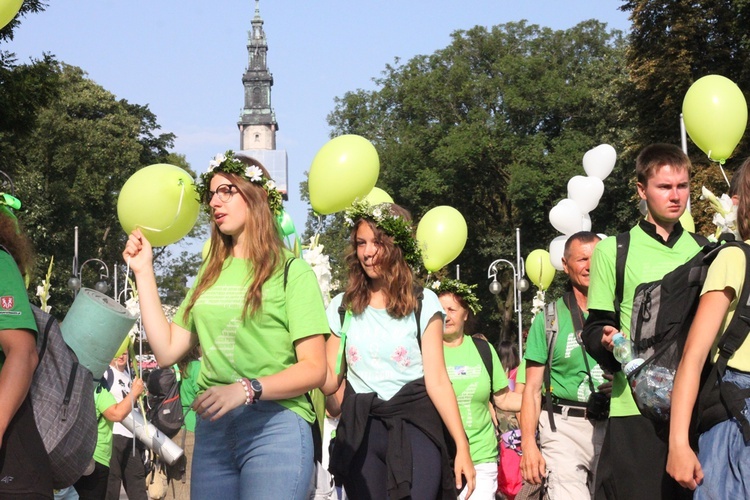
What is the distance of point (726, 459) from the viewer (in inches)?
161

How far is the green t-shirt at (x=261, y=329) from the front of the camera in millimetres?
4352

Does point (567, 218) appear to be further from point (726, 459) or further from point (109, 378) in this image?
point (726, 459)

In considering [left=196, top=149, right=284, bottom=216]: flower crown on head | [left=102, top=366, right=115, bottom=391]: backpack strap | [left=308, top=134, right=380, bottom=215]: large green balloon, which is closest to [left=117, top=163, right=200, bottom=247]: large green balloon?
[left=196, top=149, right=284, bottom=216]: flower crown on head

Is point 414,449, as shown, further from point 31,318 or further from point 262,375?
point 31,318

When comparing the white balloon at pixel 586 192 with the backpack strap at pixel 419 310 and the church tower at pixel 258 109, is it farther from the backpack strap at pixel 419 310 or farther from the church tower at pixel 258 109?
the church tower at pixel 258 109

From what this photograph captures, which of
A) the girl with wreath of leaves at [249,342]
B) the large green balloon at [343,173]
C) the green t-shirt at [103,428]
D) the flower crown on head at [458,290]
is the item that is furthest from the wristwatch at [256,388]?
the green t-shirt at [103,428]

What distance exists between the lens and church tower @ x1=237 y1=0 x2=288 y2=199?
126 m

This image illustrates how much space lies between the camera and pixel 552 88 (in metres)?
47.5

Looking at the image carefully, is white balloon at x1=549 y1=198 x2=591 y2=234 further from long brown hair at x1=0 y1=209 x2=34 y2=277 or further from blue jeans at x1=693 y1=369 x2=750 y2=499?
long brown hair at x1=0 y1=209 x2=34 y2=277

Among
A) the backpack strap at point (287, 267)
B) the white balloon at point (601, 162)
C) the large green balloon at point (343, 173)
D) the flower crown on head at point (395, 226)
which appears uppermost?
the white balloon at point (601, 162)

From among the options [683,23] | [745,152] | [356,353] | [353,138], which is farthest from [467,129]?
[356,353]

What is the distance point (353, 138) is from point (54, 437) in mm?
4906

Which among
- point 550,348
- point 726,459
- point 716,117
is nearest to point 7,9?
point 550,348

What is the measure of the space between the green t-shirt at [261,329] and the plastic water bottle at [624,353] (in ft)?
3.97
